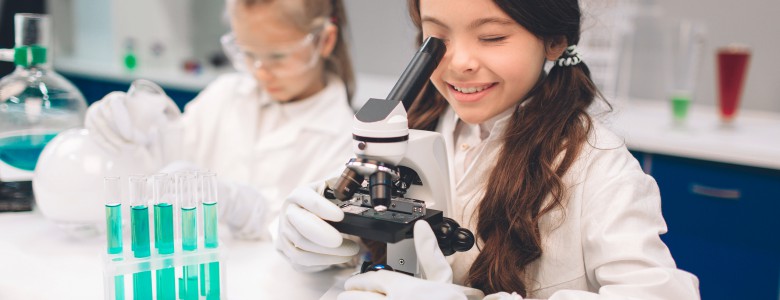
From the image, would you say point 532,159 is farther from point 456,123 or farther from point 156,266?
point 156,266

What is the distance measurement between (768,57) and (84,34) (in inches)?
137

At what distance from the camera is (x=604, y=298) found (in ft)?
3.08

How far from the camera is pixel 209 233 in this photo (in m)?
1.04

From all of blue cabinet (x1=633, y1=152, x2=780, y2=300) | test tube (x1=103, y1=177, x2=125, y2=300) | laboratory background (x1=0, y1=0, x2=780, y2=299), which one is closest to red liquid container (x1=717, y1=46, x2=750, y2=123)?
laboratory background (x1=0, y1=0, x2=780, y2=299)

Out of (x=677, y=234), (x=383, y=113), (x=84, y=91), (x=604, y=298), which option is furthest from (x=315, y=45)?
(x=84, y=91)

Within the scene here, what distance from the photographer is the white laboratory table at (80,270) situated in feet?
3.66

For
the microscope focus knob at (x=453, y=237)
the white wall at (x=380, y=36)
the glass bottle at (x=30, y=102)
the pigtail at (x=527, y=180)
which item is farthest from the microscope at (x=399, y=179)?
the white wall at (x=380, y=36)

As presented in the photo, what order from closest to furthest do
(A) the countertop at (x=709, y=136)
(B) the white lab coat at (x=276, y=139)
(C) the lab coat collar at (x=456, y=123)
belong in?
1. (C) the lab coat collar at (x=456, y=123)
2. (B) the white lab coat at (x=276, y=139)
3. (A) the countertop at (x=709, y=136)

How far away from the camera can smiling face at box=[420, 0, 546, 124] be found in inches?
41.6

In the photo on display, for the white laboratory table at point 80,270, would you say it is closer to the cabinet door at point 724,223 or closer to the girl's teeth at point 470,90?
the girl's teeth at point 470,90

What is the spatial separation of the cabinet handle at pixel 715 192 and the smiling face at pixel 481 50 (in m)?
1.29

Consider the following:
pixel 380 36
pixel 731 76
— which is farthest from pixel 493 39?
pixel 380 36

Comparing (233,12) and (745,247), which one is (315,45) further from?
(745,247)

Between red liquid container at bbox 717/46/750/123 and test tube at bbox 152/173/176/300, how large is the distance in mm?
2030
